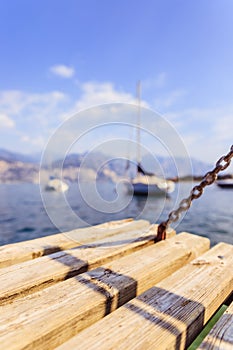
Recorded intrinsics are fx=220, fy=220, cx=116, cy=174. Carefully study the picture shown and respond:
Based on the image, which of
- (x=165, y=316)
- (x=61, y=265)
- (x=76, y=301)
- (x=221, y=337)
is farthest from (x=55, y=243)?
(x=221, y=337)

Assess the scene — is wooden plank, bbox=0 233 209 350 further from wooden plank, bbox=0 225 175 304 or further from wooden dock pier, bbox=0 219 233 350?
wooden plank, bbox=0 225 175 304

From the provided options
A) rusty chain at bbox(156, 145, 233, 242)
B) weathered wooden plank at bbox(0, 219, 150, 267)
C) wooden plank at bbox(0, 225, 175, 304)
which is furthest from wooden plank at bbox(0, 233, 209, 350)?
weathered wooden plank at bbox(0, 219, 150, 267)

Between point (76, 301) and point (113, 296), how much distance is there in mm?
197

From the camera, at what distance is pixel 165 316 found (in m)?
1.04

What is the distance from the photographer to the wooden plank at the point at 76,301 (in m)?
0.90

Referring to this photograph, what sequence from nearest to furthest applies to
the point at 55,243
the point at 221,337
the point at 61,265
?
the point at 221,337
the point at 61,265
the point at 55,243

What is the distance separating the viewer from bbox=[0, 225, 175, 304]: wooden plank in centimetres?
125

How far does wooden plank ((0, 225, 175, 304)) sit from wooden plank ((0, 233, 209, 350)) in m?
0.11

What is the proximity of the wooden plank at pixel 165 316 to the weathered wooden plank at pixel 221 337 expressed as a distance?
9 centimetres

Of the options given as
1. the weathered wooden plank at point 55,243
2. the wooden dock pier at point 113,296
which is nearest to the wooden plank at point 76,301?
the wooden dock pier at point 113,296

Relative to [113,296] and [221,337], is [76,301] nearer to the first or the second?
[113,296]

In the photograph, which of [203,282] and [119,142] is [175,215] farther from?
[119,142]

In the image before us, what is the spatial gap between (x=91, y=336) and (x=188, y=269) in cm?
90

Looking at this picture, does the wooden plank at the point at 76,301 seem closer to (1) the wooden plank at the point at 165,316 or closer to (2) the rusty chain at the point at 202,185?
(1) the wooden plank at the point at 165,316
